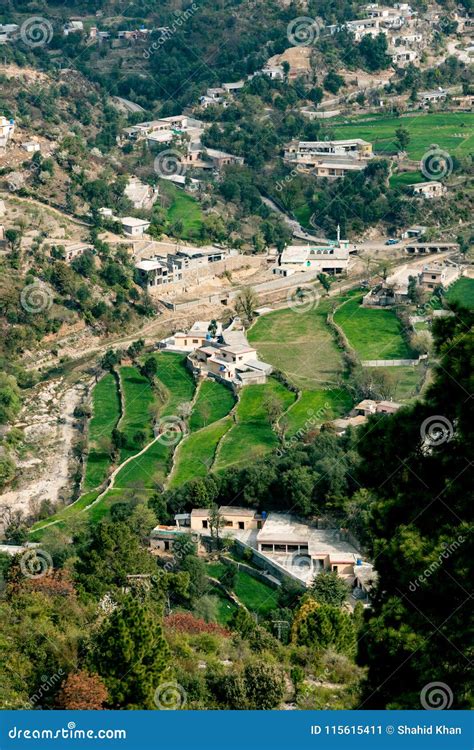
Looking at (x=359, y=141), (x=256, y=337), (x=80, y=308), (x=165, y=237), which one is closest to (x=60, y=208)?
(x=165, y=237)

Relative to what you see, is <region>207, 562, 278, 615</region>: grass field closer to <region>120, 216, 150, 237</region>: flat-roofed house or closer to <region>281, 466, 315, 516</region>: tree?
<region>281, 466, 315, 516</region>: tree

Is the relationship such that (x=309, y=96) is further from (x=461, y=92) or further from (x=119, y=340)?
(x=119, y=340)

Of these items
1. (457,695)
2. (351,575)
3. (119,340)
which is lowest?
(119,340)

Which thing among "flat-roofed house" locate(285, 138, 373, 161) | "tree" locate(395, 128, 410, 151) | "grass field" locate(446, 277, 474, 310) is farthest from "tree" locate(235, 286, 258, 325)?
"tree" locate(395, 128, 410, 151)

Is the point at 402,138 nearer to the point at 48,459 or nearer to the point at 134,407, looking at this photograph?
the point at 134,407

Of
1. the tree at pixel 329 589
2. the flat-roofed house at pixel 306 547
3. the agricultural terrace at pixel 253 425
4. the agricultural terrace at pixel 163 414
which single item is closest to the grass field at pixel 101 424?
the agricultural terrace at pixel 163 414

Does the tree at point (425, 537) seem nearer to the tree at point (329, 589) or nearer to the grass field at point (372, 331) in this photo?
the tree at point (329, 589)
